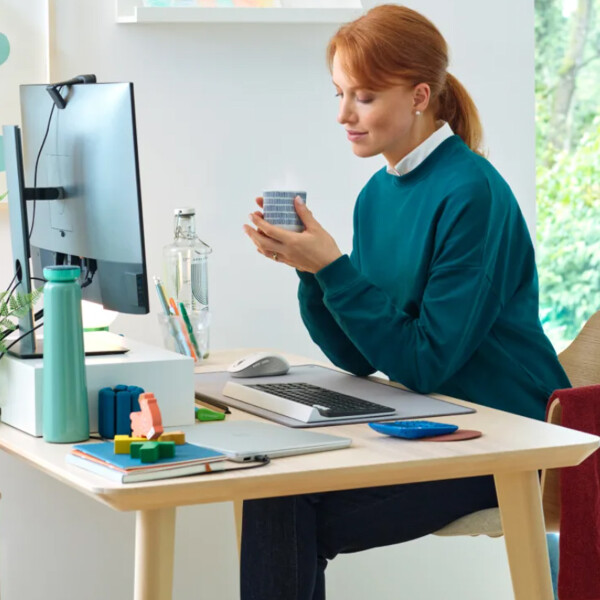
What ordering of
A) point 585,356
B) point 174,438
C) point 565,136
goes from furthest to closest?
point 565,136 < point 585,356 < point 174,438

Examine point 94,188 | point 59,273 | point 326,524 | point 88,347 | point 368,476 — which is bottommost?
point 326,524

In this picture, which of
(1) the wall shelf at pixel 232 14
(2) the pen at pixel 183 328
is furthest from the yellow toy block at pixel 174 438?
(1) the wall shelf at pixel 232 14

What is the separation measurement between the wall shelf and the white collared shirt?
0.59 metres

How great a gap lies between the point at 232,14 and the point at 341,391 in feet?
3.05

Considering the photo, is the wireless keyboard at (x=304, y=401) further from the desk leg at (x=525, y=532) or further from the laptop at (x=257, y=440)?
the desk leg at (x=525, y=532)

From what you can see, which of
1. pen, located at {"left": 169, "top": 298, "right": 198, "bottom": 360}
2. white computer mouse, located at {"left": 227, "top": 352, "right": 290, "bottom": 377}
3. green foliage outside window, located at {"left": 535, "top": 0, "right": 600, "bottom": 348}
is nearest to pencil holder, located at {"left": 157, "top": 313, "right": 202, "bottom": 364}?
pen, located at {"left": 169, "top": 298, "right": 198, "bottom": 360}

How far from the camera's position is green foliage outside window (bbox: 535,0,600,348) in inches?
175

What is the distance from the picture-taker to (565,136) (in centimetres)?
448

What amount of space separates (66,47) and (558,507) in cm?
127

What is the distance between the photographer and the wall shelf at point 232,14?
7.18 feet

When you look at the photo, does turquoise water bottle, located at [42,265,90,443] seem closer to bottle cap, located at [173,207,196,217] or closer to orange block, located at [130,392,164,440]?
orange block, located at [130,392,164,440]

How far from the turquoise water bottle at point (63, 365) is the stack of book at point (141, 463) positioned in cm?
9

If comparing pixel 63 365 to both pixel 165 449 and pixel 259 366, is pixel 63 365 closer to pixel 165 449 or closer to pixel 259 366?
pixel 165 449

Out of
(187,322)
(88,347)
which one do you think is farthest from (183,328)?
(88,347)
